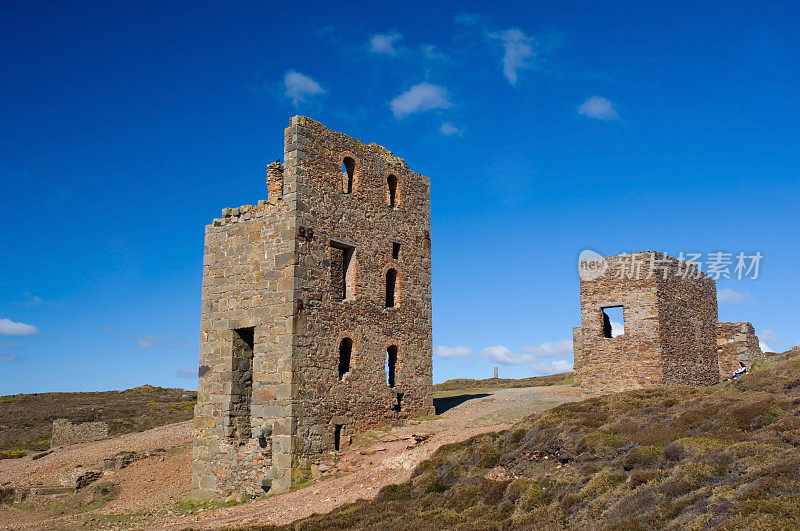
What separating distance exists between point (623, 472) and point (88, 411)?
1829 inches

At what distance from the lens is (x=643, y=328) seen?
968 inches

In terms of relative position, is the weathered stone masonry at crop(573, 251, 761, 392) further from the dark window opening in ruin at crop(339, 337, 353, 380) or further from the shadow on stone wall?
the dark window opening in ruin at crop(339, 337, 353, 380)

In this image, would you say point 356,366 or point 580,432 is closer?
point 580,432

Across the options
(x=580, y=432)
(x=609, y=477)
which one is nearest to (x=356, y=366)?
(x=580, y=432)

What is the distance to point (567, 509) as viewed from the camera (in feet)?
38.9

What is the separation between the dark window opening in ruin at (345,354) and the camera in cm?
2206

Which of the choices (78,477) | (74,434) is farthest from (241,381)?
(74,434)

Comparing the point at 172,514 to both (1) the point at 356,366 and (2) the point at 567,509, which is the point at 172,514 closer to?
(1) the point at 356,366

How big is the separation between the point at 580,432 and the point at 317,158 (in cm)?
1159

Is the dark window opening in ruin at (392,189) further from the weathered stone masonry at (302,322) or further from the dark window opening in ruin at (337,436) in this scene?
the dark window opening in ruin at (337,436)

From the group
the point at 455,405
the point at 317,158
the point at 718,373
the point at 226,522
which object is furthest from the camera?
the point at 718,373

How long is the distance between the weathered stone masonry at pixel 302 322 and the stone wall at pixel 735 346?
A: 533 inches

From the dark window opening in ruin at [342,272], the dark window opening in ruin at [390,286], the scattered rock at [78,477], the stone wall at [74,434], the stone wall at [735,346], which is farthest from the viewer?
the stone wall at [74,434]

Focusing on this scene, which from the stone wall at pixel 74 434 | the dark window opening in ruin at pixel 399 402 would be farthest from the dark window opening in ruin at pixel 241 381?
the stone wall at pixel 74 434
